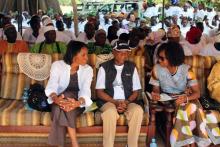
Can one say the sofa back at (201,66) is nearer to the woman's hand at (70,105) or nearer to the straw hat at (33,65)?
the woman's hand at (70,105)

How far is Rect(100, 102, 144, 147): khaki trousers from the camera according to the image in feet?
13.8

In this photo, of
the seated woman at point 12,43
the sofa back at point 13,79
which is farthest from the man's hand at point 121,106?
the seated woman at point 12,43

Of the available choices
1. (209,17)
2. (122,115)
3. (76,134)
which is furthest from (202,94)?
(209,17)

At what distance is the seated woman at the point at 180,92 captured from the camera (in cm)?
438

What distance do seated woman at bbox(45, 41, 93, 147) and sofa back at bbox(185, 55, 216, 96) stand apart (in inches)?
53.1

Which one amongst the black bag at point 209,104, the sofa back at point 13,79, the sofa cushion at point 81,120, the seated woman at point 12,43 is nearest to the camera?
the sofa cushion at point 81,120

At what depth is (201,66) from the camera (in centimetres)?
505

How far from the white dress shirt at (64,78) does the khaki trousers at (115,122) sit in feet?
1.06

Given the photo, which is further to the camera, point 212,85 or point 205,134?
point 212,85

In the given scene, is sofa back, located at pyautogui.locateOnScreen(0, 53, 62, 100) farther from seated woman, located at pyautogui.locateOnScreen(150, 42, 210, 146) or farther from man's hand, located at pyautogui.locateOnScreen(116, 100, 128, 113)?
seated woman, located at pyautogui.locateOnScreen(150, 42, 210, 146)

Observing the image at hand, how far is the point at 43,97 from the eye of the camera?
14.6ft

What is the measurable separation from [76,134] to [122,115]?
0.53 m

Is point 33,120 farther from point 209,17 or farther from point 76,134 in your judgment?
point 209,17

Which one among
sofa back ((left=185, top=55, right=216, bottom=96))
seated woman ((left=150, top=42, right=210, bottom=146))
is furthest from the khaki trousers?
sofa back ((left=185, top=55, right=216, bottom=96))
